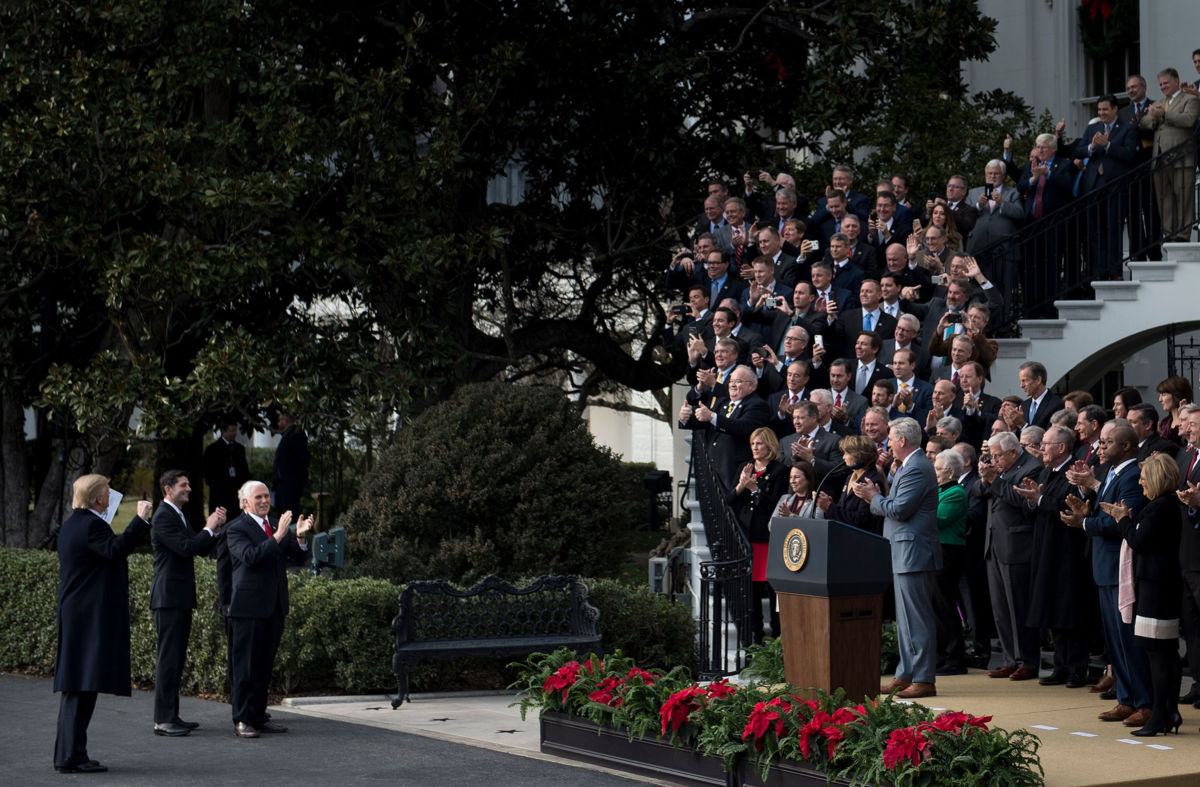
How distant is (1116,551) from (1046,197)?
734cm

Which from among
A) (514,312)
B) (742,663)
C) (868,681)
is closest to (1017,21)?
(514,312)

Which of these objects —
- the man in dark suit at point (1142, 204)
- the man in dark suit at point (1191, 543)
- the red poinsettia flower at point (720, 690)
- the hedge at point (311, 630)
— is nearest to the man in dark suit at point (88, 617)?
the hedge at point (311, 630)

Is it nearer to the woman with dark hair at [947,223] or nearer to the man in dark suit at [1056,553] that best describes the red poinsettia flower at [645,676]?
the man in dark suit at [1056,553]

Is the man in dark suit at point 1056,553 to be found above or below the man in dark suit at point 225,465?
below

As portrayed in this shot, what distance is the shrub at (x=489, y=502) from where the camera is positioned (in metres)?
14.4

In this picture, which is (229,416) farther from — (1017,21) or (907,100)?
(1017,21)

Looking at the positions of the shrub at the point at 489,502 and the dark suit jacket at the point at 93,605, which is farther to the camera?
the shrub at the point at 489,502

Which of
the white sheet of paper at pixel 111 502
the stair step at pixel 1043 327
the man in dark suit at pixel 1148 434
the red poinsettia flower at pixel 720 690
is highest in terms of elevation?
the stair step at pixel 1043 327

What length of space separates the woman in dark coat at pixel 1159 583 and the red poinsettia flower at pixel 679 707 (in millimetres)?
2685

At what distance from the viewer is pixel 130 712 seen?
1212 cm

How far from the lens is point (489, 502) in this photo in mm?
14641

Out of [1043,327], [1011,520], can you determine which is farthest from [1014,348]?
[1011,520]

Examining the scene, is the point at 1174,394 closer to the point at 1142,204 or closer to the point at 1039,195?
the point at 1142,204

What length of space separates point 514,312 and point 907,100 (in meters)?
6.42
